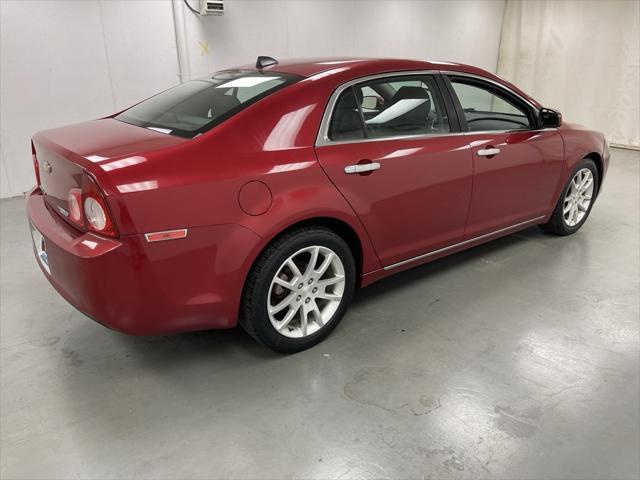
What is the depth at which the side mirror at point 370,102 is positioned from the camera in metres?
2.28

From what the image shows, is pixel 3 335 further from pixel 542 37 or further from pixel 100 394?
pixel 542 37

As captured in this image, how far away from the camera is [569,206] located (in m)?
3.58

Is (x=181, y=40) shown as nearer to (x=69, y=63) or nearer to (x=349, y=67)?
(x=69, y=63)

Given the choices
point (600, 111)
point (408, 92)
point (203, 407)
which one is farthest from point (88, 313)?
point (600, 111)

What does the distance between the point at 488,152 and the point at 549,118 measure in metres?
0.71

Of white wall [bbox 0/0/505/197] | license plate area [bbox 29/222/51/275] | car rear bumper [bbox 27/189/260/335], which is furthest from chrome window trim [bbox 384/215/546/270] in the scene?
white wall [bbox 0/0/505/197]

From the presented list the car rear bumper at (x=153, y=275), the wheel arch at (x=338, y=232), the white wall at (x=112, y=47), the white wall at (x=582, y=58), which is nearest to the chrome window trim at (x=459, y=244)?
the wheel arch at (x=338, y=232)

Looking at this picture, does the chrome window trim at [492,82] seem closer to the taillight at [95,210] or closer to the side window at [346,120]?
the side window at [346,120]

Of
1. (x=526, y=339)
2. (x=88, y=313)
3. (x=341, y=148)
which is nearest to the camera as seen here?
(x=88, y=313)

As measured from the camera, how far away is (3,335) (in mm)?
2375

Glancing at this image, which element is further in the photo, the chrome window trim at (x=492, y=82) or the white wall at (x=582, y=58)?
the white wall at (x=582, y=58)

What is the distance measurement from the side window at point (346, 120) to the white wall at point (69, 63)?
12.6ft

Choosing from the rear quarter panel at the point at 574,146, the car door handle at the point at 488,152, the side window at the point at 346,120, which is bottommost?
the rear quarter panel at the point at 574,146

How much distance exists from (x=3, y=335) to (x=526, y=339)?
2.60 metres
